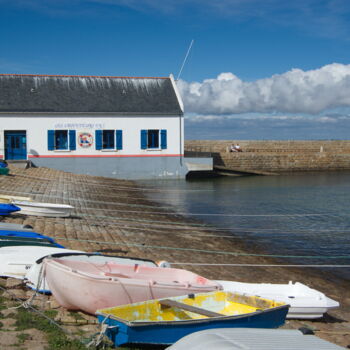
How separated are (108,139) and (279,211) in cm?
1531

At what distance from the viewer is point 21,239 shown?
950cm

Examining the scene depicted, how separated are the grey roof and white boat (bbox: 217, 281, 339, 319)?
2565 centimetres

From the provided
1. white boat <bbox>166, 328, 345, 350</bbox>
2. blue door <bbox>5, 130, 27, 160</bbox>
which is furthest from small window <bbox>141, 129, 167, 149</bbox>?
white boat <bbox>166, 328, 345, 350</bbox>

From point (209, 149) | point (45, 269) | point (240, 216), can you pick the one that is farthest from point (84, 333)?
point (209, 149)

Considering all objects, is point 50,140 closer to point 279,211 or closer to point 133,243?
point 279,211

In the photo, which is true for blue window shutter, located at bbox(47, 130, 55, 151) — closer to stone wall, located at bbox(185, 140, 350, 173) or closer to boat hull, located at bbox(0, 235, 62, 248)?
stone wall, located at bbox(185, 140, 350, 173)

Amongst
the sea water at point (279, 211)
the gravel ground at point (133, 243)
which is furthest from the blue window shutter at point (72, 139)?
the gravel ground at point (133, 243)

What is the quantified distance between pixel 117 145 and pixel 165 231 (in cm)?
1752

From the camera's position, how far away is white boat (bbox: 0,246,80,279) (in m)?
8.18

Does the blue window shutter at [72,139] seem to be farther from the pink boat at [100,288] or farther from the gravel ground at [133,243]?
the pink boat at [100,288]

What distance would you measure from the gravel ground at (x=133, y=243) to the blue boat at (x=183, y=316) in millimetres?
584

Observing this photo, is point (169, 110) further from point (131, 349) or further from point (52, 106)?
point (131, 349)

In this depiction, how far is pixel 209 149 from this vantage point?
49.4 metres

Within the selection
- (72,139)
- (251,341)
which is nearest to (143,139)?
(72,139)
